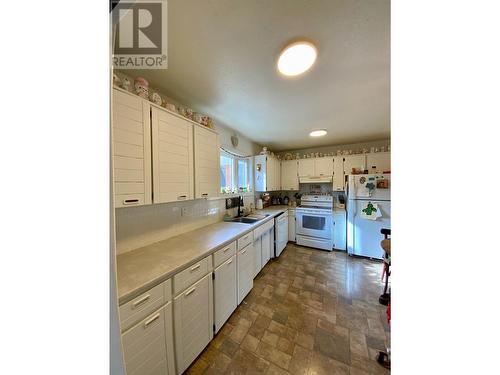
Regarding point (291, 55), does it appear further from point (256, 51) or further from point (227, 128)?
point (227, 128)

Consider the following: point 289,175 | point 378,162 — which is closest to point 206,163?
point 289,175

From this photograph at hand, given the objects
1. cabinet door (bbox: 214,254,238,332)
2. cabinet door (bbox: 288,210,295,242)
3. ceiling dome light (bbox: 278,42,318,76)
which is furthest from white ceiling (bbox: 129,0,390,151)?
cabinet door (bbox: 288,210,295,242)

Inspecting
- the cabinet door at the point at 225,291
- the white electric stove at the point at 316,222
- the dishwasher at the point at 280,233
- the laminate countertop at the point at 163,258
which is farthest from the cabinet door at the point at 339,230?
the cabinet door at the point at 225,291

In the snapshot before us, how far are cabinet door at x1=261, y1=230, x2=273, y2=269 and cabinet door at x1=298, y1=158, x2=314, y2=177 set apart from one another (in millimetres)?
1752

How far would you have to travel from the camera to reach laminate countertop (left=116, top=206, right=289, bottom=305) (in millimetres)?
924

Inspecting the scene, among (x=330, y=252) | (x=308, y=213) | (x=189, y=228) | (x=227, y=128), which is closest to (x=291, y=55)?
(x=227, y=128)

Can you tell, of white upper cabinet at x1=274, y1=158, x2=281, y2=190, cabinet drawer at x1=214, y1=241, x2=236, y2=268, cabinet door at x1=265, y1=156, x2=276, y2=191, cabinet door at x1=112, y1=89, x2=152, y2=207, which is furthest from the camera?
white upper cabinet at x1=274, y1=158, x2=281, y2=190

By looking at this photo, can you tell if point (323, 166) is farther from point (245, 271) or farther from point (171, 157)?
point (171, 157)

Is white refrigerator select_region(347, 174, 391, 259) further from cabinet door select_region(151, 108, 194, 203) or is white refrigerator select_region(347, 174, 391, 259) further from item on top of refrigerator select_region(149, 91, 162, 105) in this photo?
item on top of refrigerator select_region(149, 91, 162, 105)

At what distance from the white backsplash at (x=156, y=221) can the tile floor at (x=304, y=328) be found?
1.05 meters

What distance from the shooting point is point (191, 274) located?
3.94ft
